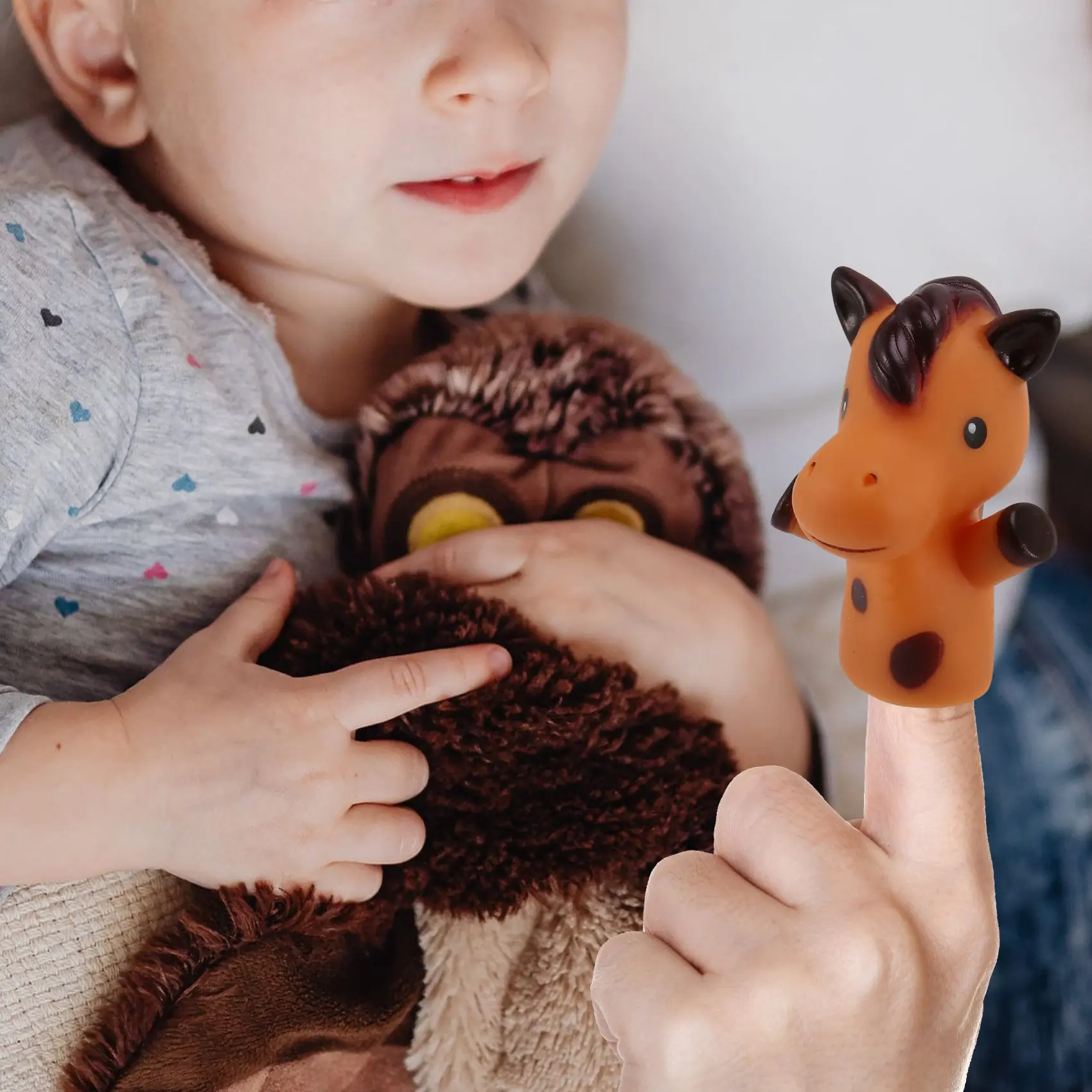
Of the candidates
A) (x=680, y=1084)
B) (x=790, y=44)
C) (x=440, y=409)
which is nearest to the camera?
(x=680, y=1084)

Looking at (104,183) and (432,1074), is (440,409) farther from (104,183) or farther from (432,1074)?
(432,1074)

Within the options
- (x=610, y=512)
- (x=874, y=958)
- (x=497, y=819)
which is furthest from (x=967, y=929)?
(x=610, y=512)

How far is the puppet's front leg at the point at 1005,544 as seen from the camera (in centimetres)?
30

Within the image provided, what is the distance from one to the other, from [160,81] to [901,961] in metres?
0.63

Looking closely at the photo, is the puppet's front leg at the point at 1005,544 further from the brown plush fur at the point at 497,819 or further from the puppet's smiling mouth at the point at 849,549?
the brown plush fur at the point at 497,819

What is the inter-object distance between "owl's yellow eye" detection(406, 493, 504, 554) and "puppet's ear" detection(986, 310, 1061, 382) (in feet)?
1.27

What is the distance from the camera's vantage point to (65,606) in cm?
64

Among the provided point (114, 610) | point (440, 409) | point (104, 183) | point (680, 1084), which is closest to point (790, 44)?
point (440, 409)

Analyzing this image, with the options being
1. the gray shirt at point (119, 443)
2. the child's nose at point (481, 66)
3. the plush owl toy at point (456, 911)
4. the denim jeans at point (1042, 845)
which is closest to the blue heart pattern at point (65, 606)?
the gray shirt at point (119, 443)

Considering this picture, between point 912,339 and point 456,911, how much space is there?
15.9 inches

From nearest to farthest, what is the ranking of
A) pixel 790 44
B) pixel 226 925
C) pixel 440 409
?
pixel 226 925, pixel 440 409, pixel 790 44

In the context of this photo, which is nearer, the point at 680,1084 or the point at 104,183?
the point at 680,1084

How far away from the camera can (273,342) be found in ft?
2.35

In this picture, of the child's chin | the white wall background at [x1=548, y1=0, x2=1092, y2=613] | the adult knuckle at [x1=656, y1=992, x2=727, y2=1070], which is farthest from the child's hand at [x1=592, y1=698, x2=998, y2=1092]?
the white wall background at [x1=548, y1=0, x2=1092, y2=613]
